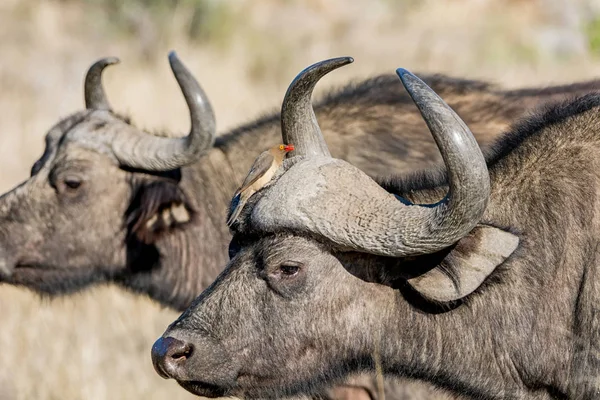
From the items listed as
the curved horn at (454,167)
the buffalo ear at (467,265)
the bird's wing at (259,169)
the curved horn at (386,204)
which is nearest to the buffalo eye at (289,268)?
the curved horn at (386,204)

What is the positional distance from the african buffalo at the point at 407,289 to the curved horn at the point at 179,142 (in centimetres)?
243

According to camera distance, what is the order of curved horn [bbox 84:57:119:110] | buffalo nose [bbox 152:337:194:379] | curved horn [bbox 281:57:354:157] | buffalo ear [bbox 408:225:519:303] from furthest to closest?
1. curved horn [bbox 84:57:119:110]
2. curved horn [bbox 281:57:354:157]
3. buffalo nose [bbox 152:337:194:379]
4. buffalo ear [bbox 408:225:519:303]

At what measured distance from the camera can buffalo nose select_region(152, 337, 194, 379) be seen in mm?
4992

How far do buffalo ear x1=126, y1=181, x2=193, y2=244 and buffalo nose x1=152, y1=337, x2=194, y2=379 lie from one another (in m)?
2.86

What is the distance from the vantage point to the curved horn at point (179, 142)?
766 cm

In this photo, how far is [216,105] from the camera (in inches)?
631

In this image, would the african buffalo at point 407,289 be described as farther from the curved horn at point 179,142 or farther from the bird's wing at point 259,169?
the curved horn at point 179,142

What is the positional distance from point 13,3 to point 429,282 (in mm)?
21002

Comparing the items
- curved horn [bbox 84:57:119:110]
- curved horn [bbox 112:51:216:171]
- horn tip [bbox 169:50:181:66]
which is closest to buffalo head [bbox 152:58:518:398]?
curved horn [bbox 112:51:216:171]

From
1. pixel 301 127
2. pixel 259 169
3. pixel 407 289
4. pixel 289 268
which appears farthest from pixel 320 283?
pixel 301 127

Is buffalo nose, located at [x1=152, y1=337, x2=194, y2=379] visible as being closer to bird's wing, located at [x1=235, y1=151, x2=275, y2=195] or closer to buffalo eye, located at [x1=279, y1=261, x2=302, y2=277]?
buffalo eye, located at [x1=279, y1=261, x2=302, y2=277]

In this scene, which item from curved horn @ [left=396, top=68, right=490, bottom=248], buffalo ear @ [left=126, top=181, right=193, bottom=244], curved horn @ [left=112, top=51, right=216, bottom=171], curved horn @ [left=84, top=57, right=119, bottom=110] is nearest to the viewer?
curved horn @ [left=396, top=68, right=490, bottom=248]

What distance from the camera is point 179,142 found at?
7.77 m

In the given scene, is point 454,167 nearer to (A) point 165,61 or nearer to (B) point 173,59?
(B) point 173,59
